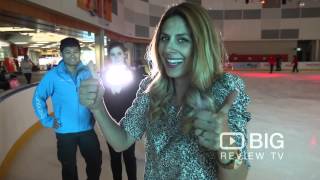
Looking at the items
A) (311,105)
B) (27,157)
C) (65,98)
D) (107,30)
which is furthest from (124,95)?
(107,30)

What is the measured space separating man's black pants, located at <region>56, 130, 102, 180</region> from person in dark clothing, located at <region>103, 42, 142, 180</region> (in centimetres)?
20

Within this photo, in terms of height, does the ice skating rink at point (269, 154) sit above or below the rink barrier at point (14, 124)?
below

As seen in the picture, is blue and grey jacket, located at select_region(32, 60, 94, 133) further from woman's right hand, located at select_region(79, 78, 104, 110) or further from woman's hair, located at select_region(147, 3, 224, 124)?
woman's hair, located at select_region(147, 3, 224, 124)

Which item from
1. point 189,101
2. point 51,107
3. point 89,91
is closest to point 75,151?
point 89,91

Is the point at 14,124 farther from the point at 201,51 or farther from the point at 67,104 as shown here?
the point at 201,51

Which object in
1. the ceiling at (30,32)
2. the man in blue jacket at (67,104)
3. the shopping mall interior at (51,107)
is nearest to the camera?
the man in blue jacket at (67,104)

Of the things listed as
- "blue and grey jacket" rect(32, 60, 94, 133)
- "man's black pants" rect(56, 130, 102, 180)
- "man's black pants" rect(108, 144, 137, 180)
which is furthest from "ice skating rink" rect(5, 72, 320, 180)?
"blue and grey jacket" rect(32, 60, 94, 133)

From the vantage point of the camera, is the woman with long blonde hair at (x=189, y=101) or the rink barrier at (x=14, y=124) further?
the rink barrier at (x=14, y=124)

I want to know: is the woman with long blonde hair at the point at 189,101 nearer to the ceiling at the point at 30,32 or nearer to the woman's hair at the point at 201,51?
the woman's hair at the point at 201,51

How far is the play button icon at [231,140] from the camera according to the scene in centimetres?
80

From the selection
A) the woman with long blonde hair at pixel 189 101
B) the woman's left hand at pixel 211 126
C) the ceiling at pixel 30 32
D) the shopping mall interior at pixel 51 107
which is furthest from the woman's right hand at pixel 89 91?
the ceiling at pixel 30 32

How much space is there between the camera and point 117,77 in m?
3.01

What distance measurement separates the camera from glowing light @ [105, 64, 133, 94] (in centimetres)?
300

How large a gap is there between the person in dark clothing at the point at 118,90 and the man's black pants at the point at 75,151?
195mm
